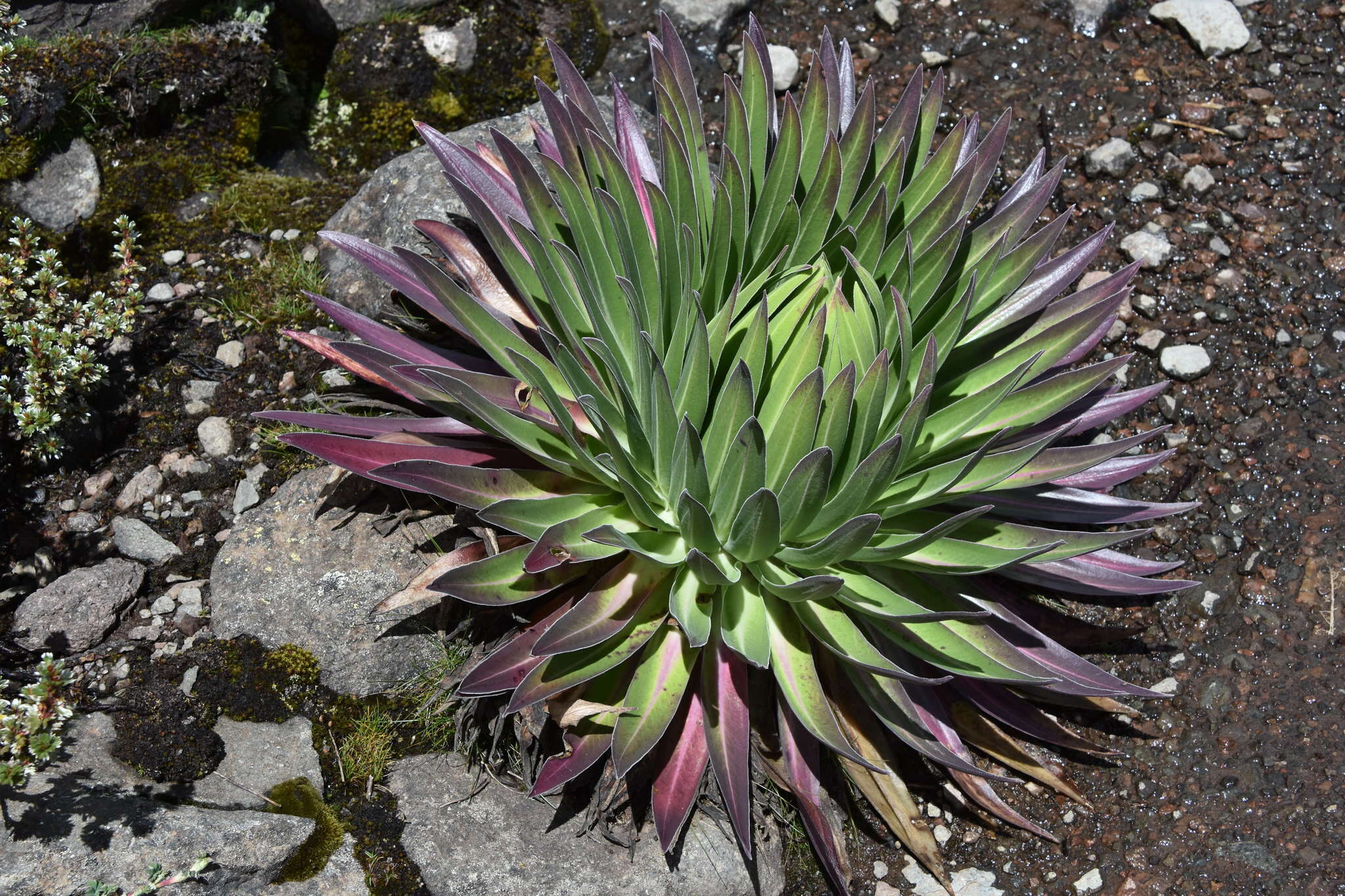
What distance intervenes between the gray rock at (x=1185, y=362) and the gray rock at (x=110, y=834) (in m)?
3.03

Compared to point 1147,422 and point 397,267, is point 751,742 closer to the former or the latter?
point 397,267

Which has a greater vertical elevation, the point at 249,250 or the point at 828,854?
the point at 249,250

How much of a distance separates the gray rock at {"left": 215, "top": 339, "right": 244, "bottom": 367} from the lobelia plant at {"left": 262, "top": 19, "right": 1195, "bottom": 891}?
1.92ft

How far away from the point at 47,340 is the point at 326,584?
1.02 m

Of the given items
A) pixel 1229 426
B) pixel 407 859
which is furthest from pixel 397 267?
pixel 1229 426

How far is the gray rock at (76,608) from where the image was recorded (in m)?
2.80

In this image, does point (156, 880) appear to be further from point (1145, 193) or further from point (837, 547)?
point (1145, 193)

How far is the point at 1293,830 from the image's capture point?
9.38 feet

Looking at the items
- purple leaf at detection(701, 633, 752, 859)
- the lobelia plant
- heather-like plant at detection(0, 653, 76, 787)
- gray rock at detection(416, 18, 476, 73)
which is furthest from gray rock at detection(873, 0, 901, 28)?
heather-like plant at detection(0, 653, 76, 787)

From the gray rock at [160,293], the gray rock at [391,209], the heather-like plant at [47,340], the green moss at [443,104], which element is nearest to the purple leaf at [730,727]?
the gray rock at [391,209]

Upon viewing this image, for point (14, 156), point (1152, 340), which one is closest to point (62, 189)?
point (14, 156)

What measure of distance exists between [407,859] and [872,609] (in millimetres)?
1296

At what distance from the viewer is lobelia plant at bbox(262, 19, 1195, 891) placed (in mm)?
2344

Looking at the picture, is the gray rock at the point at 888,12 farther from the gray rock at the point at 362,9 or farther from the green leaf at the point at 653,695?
the green leaf at the point at 653,695
